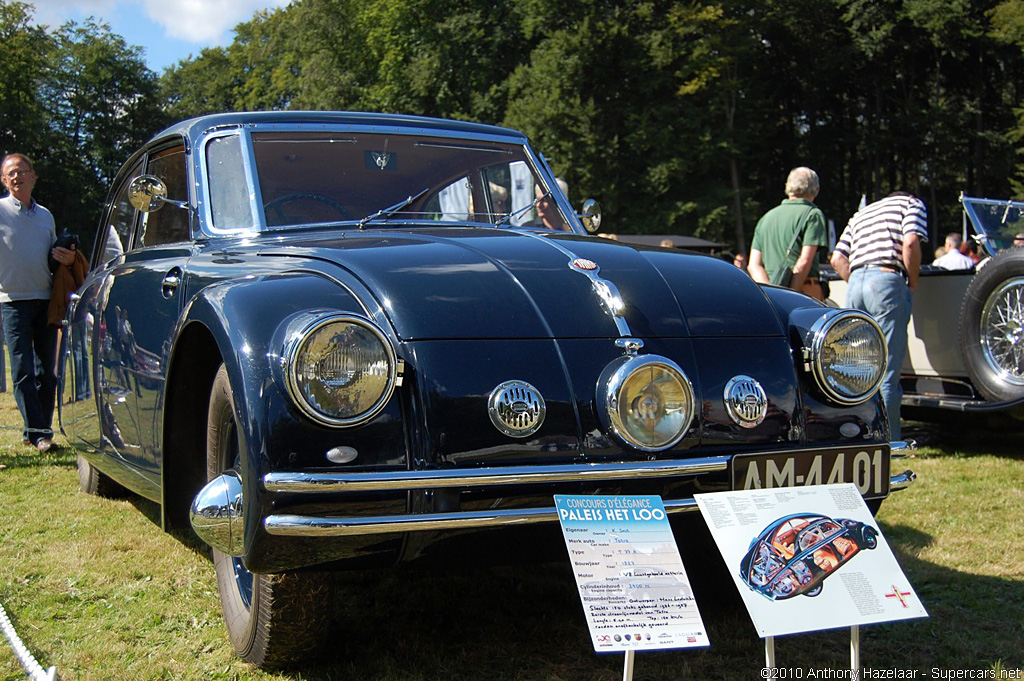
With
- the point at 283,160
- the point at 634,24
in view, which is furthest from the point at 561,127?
the point at 283,160

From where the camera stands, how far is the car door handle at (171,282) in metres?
3.21

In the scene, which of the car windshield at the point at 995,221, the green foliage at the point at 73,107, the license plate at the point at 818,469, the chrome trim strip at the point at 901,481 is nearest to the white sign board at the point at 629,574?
the license plate at the point at 818,469

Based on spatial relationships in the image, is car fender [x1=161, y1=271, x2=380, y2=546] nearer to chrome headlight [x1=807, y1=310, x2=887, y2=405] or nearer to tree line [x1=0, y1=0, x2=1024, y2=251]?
chrome headlight [x1=807, y1=310, x2=887, y2=405]

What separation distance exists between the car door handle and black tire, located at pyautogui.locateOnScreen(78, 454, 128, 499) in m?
2.10

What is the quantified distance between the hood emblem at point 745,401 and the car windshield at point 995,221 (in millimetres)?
5189

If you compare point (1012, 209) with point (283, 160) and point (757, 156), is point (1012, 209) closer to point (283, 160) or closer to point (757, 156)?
point (283, 160)

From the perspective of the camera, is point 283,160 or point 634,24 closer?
point 283,160

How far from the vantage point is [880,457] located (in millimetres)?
2736

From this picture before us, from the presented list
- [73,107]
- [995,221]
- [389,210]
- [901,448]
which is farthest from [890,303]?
[73,107]

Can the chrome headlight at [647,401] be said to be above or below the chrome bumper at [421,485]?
above

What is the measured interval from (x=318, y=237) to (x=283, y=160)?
1.76 ft

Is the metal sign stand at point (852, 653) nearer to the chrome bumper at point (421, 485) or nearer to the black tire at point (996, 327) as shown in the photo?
the chrome bumper at point (421, 485)

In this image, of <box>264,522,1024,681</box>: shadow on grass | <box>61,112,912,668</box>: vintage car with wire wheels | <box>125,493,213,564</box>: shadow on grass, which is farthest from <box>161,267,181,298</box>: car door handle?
<box>264,522,1024,681</box>: shadow on grass

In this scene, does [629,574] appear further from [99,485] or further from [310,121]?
[99,485]
